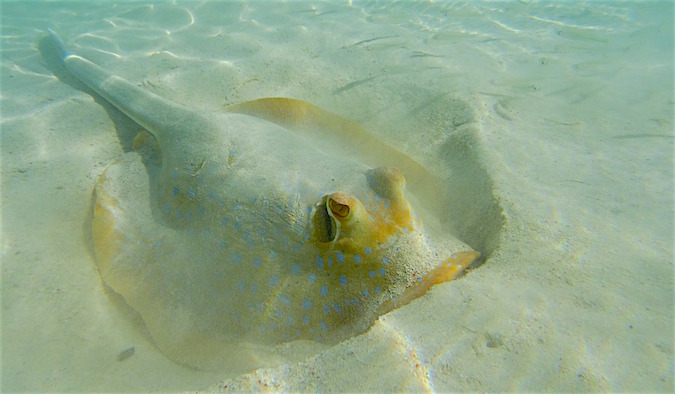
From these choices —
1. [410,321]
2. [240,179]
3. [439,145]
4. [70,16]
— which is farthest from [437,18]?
[70,16]

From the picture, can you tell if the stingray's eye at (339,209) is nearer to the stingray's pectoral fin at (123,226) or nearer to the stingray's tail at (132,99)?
the stingray's pectoral fin at (123,226)

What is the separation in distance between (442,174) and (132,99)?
3.82 meters

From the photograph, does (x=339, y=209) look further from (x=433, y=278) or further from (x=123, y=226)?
(x=123, y=226)

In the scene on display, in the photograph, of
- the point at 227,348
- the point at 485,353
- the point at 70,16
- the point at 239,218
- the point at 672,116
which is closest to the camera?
the point at 485,353

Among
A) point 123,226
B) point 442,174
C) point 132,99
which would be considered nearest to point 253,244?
point 123,226

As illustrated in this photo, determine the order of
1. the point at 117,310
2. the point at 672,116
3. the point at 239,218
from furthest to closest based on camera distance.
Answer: the point at 672,116
the point at 117,310
the point at 239,218

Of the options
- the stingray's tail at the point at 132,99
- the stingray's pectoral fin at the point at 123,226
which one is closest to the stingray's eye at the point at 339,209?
the stingray's pectoral fin at the point at 123,226

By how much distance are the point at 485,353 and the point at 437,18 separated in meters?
7.91

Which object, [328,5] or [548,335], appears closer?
[548,335]

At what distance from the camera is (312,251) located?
7.84 feet

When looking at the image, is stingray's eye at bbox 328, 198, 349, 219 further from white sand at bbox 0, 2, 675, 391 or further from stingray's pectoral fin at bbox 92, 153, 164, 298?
stingray's pectoral fin at bbox 92, 153, 164, 298

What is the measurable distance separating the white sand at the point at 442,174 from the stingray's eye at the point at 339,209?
0.70 metres

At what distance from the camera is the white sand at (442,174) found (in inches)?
75.9

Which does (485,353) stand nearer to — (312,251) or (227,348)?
Result: (312,251)
